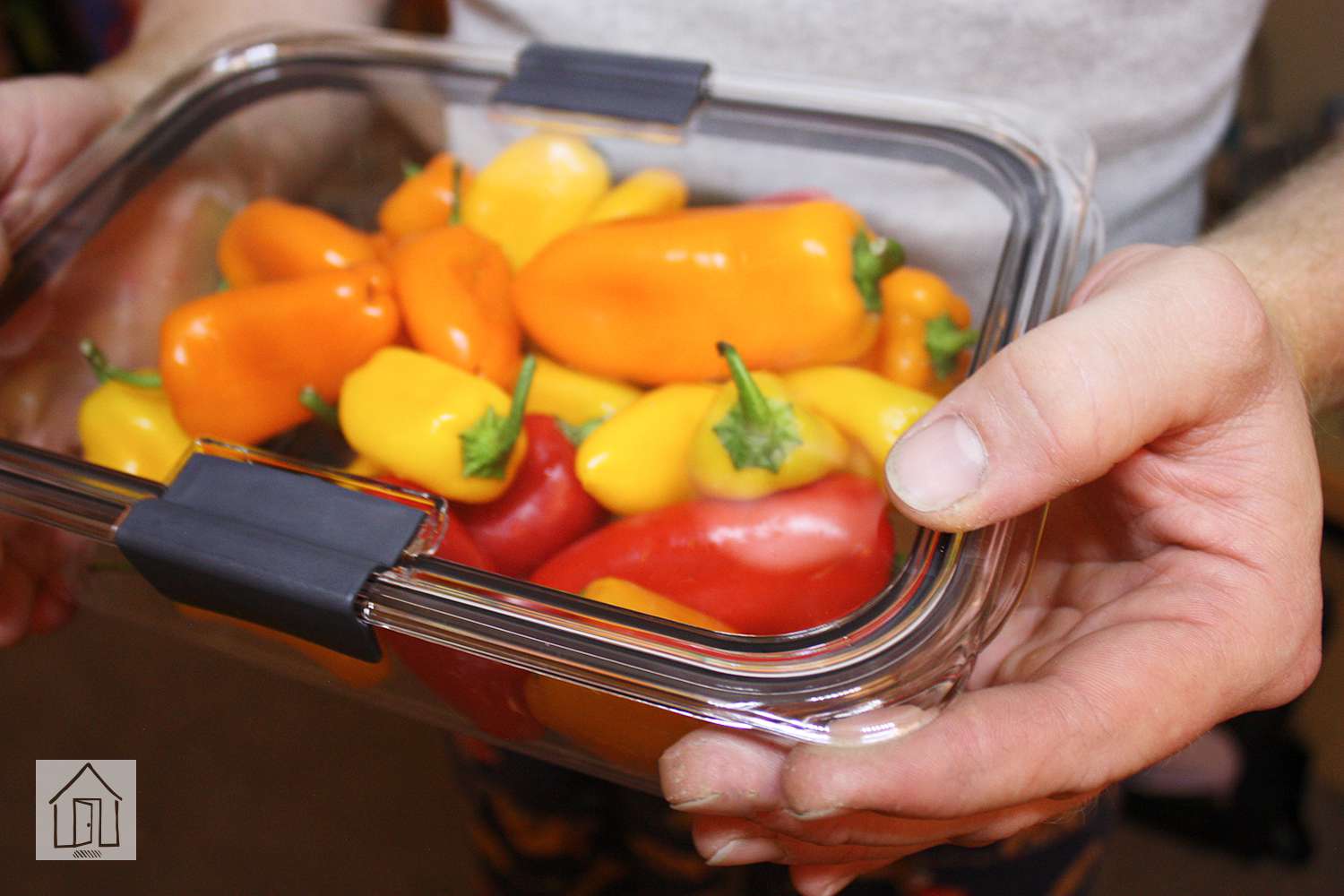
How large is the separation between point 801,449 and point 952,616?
13 centimetres

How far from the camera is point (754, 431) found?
0.56m

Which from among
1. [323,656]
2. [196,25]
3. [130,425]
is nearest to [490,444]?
[323,656]

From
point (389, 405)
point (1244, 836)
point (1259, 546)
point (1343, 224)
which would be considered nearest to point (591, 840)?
point (389, 405)

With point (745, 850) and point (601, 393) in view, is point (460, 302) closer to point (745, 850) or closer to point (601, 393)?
point (601, 393)

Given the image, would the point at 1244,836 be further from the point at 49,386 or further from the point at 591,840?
the point at 49,386

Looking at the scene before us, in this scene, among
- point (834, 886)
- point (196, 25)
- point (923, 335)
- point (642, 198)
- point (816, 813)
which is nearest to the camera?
point (816, 813)

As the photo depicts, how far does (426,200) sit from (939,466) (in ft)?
1.53

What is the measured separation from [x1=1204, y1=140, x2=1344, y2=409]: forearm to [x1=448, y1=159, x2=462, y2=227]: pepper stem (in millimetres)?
510

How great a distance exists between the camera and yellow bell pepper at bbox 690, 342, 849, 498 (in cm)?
55

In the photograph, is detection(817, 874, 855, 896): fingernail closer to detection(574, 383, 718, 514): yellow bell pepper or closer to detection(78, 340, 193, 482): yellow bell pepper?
detection(574, 383, 718, 514): yellow bell pepper

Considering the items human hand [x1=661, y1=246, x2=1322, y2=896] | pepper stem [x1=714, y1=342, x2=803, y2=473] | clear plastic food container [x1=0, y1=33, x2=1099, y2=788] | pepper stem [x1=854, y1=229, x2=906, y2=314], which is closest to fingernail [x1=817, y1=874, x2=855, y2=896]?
human hand [x1=661, y1=246, x2=1322, y2=896]

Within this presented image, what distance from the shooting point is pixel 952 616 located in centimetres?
47

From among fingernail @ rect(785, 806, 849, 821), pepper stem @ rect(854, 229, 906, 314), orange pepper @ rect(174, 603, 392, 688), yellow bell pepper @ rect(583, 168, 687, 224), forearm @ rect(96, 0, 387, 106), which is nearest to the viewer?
fingernail @ rect(785, 806, 849, 821)

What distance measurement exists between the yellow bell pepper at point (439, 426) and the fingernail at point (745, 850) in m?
0.23
